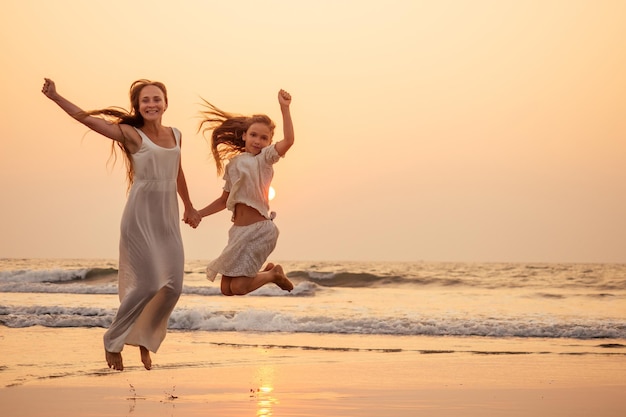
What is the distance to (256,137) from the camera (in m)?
8.47

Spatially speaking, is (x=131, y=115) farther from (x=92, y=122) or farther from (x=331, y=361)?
(x=331, y=361)

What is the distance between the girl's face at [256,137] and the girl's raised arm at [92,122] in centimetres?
139

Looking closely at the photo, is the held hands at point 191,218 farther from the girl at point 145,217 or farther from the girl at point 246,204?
the girl at point 145,217

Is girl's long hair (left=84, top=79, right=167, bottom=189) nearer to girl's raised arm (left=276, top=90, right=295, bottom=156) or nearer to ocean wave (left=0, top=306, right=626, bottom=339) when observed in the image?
girl's raised arm (left=276, top=90, right=295, bottom=156)

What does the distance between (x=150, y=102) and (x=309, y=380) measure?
3.58 m

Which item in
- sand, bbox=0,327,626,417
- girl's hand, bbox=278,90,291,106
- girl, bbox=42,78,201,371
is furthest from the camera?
sand, bbox=0,327,626,417

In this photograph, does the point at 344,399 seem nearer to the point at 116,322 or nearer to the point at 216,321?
the point at 116,322

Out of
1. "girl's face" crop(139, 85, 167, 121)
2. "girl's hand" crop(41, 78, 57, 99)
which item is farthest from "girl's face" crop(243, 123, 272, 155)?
"girl's hand" crop(41, 78, 57, 99)

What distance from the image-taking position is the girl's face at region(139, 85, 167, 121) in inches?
291

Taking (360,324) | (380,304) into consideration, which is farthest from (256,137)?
(380,304)

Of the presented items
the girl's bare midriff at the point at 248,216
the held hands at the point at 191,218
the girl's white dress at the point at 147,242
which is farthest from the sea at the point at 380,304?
the girl's white dress at the point at 147,242

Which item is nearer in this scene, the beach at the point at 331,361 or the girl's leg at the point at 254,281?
the beach at the point at 331,361

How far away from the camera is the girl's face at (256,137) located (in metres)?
8.47

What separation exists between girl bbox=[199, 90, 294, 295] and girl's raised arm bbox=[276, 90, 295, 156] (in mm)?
181
